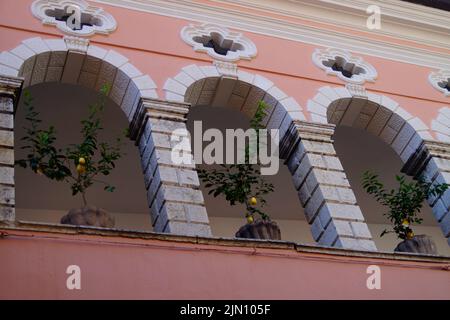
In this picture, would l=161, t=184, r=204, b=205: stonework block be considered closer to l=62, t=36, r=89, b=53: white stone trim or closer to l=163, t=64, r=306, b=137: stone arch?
l=163, t=64, r=306, b=137: stone arch

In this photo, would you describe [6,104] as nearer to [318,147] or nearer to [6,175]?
[6,175]

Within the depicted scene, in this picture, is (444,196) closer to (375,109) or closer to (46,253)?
(375,109)

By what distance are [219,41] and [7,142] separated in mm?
3410

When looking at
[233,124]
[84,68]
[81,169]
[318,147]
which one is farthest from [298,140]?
[81,169]

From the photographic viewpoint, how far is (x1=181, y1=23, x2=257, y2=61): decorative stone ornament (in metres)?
9.44

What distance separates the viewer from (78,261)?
20.8ft

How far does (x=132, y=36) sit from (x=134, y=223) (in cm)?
277

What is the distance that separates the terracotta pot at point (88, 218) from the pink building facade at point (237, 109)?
11.0 inches

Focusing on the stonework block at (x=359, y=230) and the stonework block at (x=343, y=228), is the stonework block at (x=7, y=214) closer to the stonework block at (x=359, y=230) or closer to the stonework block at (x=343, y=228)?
the stonework block at (x=343, y=228)

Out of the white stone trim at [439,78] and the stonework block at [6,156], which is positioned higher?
the white stone trim at [439,78]

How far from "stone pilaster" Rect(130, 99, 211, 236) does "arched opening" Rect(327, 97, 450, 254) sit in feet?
7.53

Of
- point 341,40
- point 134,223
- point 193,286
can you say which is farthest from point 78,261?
point 341,40

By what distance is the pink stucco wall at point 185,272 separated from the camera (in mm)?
6137

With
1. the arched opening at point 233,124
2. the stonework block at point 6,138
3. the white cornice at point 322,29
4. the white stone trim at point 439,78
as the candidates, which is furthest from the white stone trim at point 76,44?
the white stone trim at point 439,78
